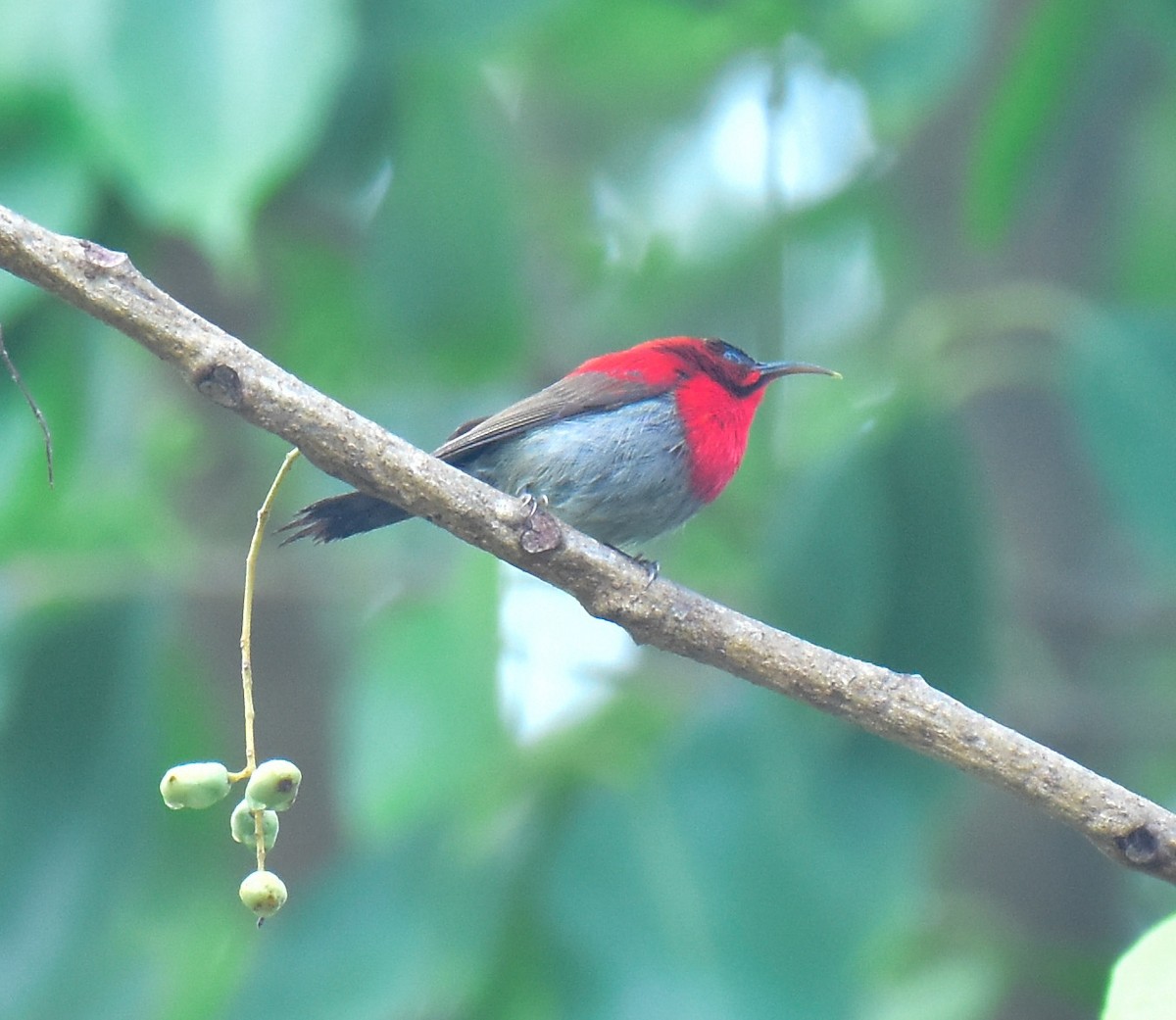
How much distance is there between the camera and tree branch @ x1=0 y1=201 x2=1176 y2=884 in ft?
8.74

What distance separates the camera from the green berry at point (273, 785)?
2.38 metres

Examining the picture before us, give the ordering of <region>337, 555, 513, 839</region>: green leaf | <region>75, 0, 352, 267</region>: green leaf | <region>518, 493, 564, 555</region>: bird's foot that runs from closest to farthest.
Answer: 1. <region>518, 493, 564, 555</region>: bird's foot
2. <region>75, 0, 352, 267</region>: green leaf
3. <region>337, 555, 513, 839</region>: green leaf

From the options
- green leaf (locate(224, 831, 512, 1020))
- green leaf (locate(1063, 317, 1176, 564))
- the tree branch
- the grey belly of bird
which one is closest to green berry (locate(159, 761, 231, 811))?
the tree branch

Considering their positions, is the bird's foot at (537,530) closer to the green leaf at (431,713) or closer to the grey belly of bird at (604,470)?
the grey belly of bird at (604,470)

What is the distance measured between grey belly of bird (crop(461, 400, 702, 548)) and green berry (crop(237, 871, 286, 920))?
2.22 metres

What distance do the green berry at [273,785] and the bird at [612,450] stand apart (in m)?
1.97

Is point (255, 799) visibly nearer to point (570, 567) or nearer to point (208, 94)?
point (570, 567)

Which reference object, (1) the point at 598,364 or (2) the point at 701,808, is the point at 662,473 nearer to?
(1) the point at 598,364

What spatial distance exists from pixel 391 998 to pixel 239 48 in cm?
263

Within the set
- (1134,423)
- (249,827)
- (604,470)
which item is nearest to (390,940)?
(604,470)

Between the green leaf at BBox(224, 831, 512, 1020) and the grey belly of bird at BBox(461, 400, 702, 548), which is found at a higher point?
the grey belly of bird at BBox(461, 400, 702, 548)

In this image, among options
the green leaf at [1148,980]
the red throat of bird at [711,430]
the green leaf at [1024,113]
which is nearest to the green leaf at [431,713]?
the red throat of bird at [711,430]

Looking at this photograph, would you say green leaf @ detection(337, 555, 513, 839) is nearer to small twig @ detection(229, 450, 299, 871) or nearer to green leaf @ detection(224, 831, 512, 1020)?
green leaf @ detection(224, 831, 512, 1020)

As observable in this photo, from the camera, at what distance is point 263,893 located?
235 centimetres
